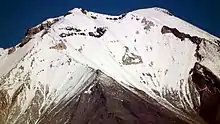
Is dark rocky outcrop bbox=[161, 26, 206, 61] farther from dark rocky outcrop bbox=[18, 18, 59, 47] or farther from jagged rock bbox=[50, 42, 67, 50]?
dark rocky outcrop bbox=[18, 18, 59, 47]

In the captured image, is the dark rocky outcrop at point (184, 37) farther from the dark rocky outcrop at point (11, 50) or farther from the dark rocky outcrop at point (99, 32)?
the dark rocky outcrop at point (11, 50)

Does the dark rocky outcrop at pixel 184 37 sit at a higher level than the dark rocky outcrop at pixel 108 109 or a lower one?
higher

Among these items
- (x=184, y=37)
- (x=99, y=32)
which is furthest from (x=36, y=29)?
(x=184, y=37)

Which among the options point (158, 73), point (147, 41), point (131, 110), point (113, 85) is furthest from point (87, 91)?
point (147, 41)

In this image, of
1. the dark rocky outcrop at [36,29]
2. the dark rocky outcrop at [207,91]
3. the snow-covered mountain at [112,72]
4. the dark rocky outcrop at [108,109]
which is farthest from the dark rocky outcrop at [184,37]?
the dark rocky outcrop at [36,29]

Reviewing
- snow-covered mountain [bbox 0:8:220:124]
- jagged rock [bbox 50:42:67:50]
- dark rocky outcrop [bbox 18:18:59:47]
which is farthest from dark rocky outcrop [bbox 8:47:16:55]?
jagged rock [bbox 50:42:67:50]

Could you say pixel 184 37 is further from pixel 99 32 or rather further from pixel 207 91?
pixel 99 32
